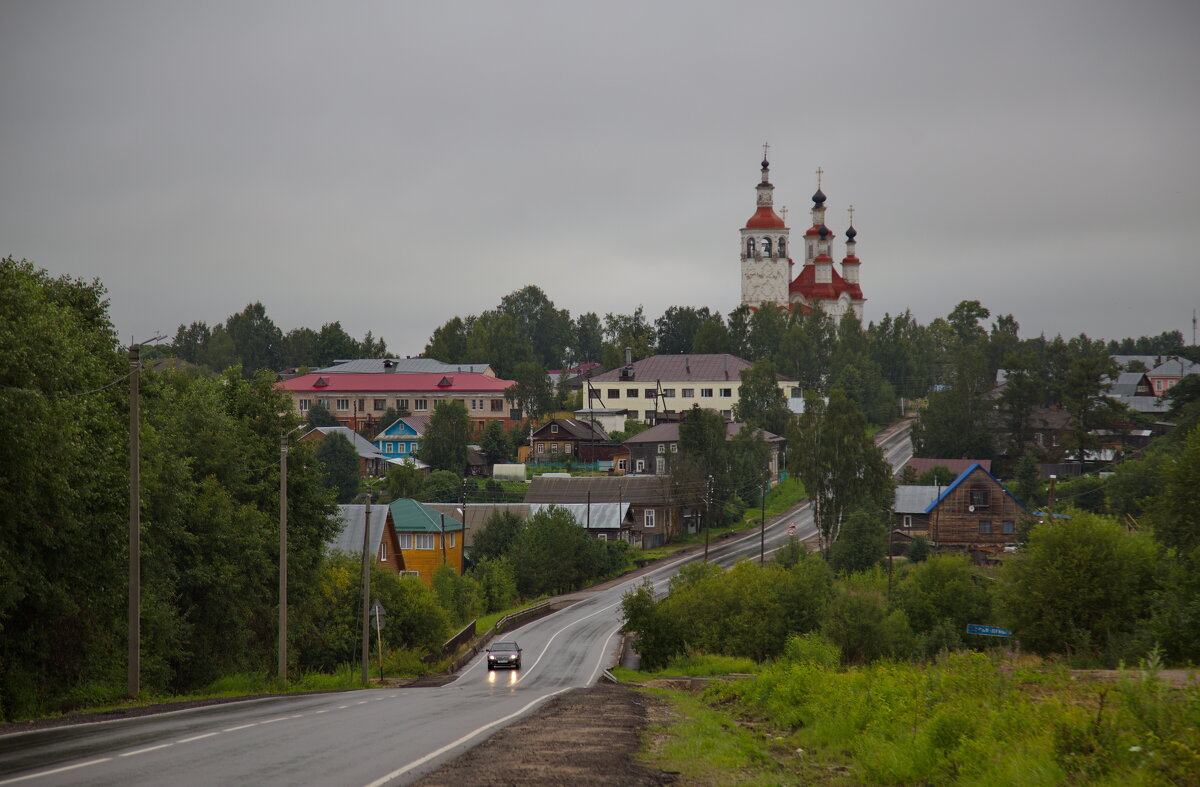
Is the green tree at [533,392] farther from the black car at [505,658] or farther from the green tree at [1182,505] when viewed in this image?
the green tree at [1182,505]

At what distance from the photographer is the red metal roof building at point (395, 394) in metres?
149

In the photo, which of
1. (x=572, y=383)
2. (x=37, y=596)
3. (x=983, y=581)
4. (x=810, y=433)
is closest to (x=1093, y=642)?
(x=983, y=581)

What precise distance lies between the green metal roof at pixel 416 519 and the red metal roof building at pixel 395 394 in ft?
240

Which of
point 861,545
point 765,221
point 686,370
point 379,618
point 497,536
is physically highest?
point 765,221

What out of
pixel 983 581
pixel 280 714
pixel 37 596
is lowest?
pixel 983 581

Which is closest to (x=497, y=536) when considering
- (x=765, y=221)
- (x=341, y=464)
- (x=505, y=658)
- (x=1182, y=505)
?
(x=505, y=658)

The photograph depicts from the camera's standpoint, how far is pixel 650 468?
108625 millimetres

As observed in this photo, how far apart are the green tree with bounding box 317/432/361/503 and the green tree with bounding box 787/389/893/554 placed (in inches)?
1742

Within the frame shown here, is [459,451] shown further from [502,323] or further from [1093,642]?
[1093,642]

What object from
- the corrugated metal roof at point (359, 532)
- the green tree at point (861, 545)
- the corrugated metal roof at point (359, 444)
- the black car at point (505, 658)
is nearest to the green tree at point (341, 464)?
the corrugated metal roof at point (359, 444)

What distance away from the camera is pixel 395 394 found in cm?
15388

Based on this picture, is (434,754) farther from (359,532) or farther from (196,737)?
(359,532)

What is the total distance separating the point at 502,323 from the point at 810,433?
11043 cm

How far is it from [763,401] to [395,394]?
57553mm
